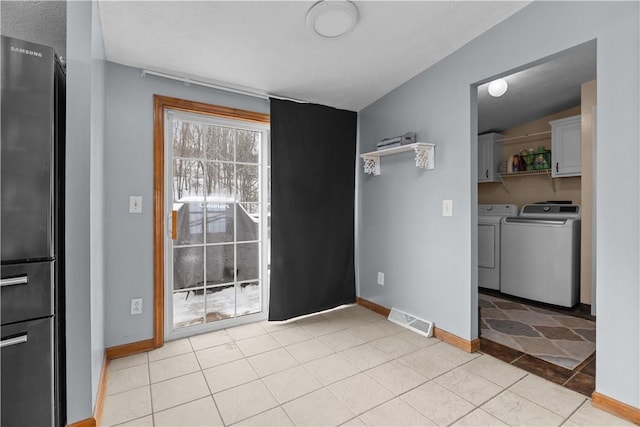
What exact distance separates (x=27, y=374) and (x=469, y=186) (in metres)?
2.73

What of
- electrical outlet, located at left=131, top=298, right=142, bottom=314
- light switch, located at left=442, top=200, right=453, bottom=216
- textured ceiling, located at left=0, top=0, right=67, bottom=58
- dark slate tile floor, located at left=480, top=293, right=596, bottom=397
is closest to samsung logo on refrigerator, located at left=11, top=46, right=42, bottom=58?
textured ceiling, located at left=0, top=0, right=67, bottom=58

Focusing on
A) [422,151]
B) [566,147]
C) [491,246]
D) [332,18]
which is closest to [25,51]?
[332,18]

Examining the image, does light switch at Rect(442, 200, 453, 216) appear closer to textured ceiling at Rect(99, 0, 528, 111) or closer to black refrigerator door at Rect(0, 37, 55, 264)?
textured ceiling at Rect(99, 0, 528, 111)

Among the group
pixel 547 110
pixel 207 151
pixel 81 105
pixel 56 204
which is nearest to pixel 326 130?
Answer: pixel 207 151

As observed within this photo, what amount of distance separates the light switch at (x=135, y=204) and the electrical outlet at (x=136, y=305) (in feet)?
2.21

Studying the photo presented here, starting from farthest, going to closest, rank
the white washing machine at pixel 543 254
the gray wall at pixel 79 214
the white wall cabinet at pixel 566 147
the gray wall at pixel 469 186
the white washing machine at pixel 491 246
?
the white washing machine at pixel 491 246
the white wall cabinet at pixel 566 147
the white washing machine at pixel 543 254
the gray wall at pixel 469 186
the gray wall at pixel 79 214

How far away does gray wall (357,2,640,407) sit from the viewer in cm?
160

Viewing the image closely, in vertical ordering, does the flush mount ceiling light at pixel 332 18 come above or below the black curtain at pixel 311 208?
above

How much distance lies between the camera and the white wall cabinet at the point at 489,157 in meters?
4.19

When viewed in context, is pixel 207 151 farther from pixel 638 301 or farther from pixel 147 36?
pixel 638 301

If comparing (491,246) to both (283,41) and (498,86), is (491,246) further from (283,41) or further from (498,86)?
(283,41)

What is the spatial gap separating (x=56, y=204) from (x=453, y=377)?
2.44 meters

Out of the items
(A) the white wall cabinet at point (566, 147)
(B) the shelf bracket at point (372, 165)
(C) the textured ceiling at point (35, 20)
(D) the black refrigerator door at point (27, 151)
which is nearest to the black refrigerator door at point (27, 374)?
(D) the black refrigerator door at point (27, 151)

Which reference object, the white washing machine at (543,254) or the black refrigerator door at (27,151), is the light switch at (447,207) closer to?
the white washing machine at (543,254)
